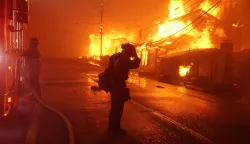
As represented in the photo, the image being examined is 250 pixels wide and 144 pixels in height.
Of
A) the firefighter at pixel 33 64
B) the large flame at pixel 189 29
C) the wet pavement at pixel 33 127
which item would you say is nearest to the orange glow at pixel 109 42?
the large flame at pixel 189 29

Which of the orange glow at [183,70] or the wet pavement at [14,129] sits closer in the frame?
the wet pavement at [14,129]

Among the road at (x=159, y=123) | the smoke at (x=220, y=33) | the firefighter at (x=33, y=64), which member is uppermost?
the smoke at (x=220, y=33)

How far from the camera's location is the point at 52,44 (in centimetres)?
12100

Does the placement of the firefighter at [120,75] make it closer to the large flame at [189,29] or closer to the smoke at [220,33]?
the large flame at [189,29]

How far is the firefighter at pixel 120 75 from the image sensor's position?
646cm

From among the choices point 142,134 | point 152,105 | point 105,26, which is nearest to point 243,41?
point 152,105

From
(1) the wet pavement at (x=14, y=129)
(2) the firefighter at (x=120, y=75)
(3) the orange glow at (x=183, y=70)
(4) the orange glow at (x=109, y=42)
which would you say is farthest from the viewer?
(4) the orange glow at (x=109, y=42)

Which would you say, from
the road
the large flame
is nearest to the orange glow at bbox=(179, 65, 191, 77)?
the large flame

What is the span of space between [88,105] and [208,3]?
4002cm

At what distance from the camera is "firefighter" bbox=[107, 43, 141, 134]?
6.46 metres

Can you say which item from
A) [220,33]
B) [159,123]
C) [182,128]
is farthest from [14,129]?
[220,33]

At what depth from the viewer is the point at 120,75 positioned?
6.54 meters

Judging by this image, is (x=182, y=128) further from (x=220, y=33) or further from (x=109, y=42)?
(x=109, y=42)

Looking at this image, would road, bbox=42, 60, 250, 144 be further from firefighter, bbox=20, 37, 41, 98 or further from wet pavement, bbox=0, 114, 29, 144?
wet pavement, bbox=0, 114, 29, 144
